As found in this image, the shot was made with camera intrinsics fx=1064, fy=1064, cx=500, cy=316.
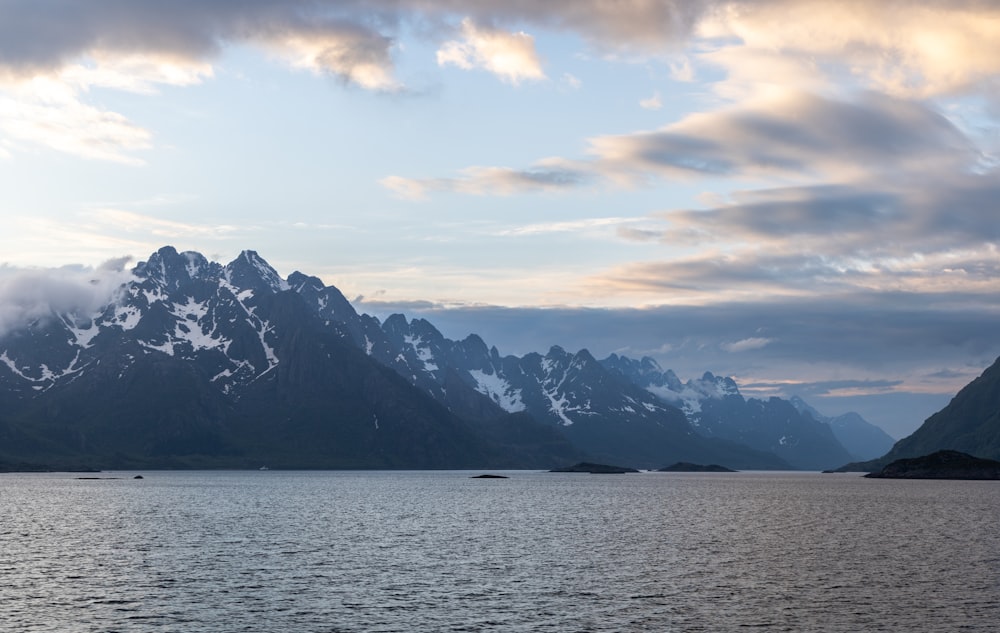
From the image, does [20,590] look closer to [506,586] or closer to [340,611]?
[340,611]

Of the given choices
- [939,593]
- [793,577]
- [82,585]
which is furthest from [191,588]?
[939,593]

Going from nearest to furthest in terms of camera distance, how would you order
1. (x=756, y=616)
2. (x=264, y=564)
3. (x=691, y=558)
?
1. (x=756, y=616)
2. (x=264, y=564)
3. (x=691, y=558)

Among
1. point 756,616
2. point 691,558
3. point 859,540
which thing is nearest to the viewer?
point 756,616

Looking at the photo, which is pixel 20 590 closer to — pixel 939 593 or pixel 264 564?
pixel 264 564

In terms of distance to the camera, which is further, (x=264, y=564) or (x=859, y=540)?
(x=859, y=540)

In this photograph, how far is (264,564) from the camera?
127875 mm

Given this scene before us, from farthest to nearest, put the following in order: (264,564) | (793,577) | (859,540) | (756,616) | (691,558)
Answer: (859,540)
(691,558)
(264,564)
(793,577)
(756,616)

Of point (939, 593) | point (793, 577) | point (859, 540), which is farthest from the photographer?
point (859, 540)

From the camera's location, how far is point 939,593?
105188mm

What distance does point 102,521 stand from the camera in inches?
7859

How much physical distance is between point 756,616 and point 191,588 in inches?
2191

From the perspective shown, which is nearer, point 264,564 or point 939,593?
point 939,593

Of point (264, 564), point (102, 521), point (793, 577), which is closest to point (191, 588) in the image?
point (264, 564)

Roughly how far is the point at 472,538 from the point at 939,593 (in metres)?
77.7
